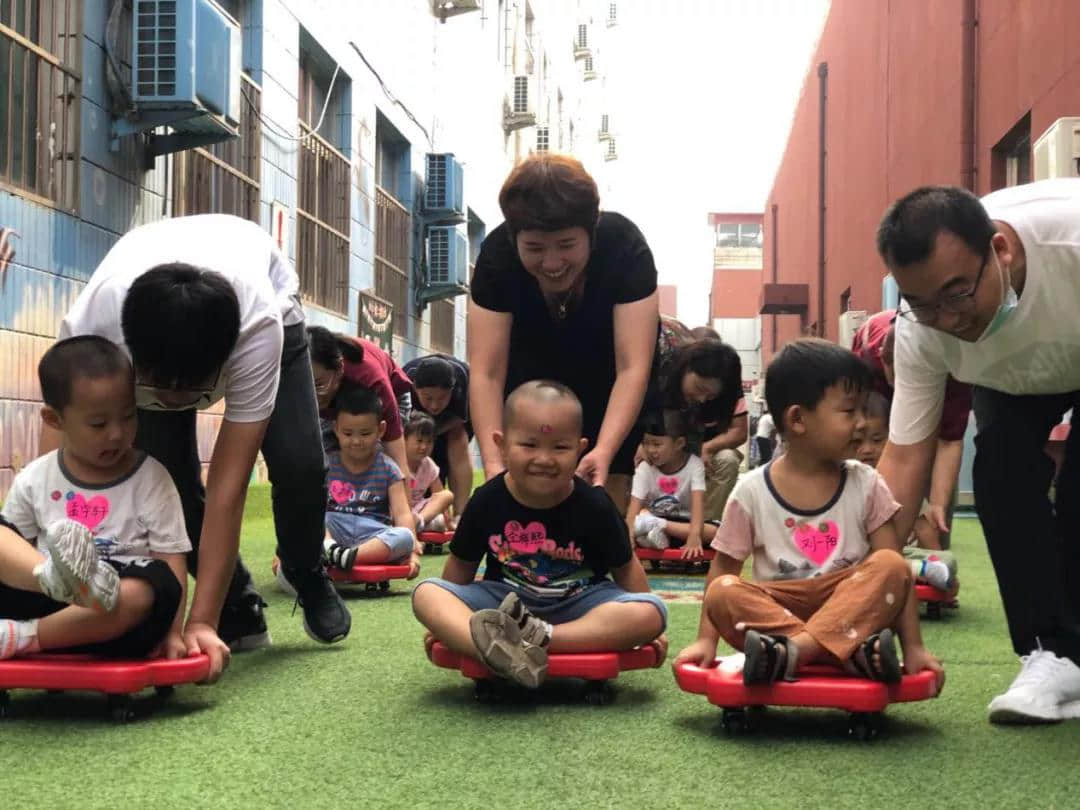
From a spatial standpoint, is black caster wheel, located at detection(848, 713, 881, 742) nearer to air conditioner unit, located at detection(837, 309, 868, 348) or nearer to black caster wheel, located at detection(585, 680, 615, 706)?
black caster wheel, located at detection(585, 680, 615, 706)

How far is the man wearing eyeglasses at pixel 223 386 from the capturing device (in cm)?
243

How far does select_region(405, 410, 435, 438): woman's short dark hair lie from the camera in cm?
627

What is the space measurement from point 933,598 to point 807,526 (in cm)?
170

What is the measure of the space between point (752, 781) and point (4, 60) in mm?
4741

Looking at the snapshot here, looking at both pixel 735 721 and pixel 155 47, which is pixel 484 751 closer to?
pixel 735 721

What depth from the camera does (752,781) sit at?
6.81 ft

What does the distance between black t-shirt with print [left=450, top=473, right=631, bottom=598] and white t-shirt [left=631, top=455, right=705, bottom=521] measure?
319 centimetres

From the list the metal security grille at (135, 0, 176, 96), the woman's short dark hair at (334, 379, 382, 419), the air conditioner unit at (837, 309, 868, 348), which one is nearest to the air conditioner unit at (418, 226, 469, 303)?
the air conditioner unit at (837, 309, 868, 348)

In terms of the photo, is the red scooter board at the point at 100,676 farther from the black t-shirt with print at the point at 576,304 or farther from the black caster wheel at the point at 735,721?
the black t-shirt with print at the point at 576,304

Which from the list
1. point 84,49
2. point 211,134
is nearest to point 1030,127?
point 211,134

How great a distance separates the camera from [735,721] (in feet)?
8.04

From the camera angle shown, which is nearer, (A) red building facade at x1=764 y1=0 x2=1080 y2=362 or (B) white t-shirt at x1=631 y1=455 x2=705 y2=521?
(B) white t-shirt at x1=631 y1=455 x2=705 y2=521

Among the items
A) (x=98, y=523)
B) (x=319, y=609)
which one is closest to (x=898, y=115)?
(x=319, y=609)

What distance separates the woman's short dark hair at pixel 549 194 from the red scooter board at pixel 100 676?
1.17 metres
